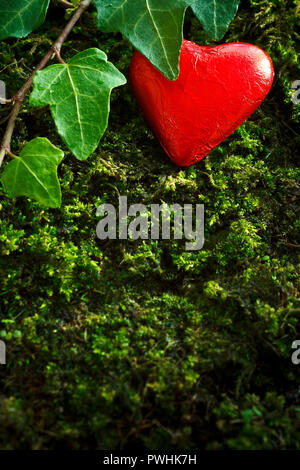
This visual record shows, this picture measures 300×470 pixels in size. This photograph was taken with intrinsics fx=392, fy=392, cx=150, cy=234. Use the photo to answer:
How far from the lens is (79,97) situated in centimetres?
111

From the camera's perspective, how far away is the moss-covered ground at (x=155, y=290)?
911 mm

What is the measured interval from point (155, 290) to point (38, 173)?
0.47m

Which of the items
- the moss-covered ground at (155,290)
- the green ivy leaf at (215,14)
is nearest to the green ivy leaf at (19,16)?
the moss-covered ground at (155,290)

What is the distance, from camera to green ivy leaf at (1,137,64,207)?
3.55 feet

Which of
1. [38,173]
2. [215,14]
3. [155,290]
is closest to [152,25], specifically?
[215,14]

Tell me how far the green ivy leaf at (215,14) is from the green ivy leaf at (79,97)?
0.35m

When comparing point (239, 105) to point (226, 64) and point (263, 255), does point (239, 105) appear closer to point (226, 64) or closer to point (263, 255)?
point (226, 64)

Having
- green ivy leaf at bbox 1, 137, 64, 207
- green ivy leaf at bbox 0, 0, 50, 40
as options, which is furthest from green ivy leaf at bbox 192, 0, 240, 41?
green ivy leaf at bbox 1, 137, 64, 207

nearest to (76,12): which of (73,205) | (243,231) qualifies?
(73,205)

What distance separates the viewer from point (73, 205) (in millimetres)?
1228

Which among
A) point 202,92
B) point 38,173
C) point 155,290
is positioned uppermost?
point 202,92

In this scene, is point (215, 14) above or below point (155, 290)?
above

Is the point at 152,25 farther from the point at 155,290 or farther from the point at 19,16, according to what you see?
the point at 155,290

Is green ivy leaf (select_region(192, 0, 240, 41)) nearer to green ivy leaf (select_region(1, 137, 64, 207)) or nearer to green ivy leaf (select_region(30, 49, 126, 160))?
green ivy leaf (select_region(30, 49, 126, 160))
